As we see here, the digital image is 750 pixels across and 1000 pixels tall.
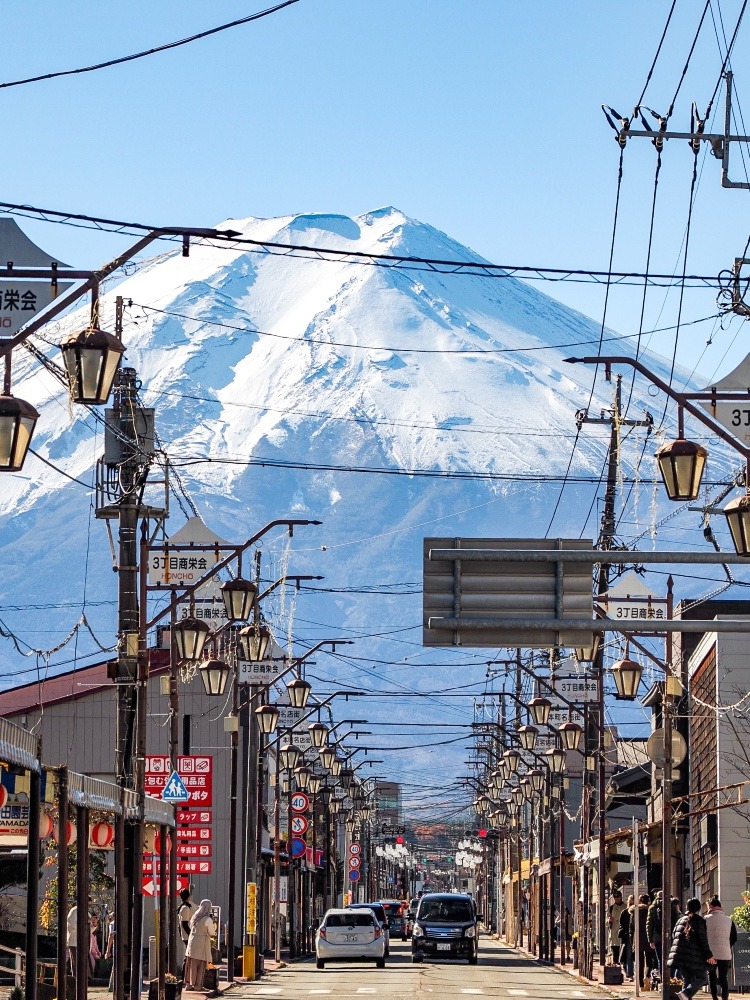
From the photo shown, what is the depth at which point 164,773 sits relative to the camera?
35.9 meters

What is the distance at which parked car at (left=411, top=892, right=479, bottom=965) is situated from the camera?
5509 cm

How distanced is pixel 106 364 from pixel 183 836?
78.3 ft

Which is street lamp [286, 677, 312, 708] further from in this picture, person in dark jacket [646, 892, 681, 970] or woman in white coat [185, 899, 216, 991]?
woman in white coat [185, 899, 216, 991]

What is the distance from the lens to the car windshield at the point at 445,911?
55.1 meters

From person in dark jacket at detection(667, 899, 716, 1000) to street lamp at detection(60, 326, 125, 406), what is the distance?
16.2 m

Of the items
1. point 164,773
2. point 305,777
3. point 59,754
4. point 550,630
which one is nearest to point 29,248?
point 550,630

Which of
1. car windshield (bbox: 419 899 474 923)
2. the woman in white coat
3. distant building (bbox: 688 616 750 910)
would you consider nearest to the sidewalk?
car windshield (bbox: 419 899 474 923)

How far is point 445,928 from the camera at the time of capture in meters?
55.2

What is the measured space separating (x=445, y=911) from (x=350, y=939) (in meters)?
3.76

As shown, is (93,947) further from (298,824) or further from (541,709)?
(298,824)

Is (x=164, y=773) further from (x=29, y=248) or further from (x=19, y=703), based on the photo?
(x=19, y=703)

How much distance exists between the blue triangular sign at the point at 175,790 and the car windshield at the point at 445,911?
24403 millimetres

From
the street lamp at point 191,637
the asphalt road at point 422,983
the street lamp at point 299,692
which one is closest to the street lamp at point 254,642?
the street lamp at point 191,637

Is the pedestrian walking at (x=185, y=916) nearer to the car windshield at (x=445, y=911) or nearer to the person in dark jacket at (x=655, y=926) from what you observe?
the person in dark jacket at (x=655, y=926)
